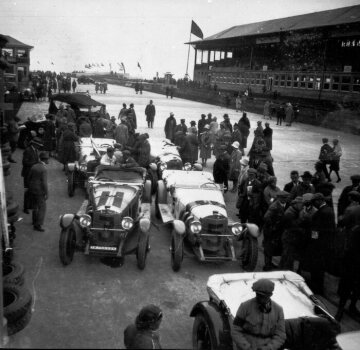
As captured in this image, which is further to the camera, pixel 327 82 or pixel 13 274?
pixel 327 82

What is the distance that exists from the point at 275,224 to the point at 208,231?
1.24 metres

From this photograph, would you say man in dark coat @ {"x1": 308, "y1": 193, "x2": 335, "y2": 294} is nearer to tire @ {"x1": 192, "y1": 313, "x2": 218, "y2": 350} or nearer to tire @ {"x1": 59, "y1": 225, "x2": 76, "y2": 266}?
tire @ {"x1": 192, "y1": 313, "x2": 218, "y2": 350}

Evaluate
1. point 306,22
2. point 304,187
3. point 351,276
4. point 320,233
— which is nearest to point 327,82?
point 306,22

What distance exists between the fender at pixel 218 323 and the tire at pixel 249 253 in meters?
2.55

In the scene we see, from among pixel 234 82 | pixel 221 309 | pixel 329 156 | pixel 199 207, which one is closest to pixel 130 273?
pixel 199 207

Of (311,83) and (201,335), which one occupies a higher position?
(311,83)

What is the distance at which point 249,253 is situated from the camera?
7152 mm

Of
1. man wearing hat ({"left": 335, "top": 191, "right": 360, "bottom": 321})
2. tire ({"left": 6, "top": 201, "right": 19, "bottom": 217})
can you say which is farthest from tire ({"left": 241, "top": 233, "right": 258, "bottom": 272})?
tire ({"left": 6, "top": 201, "right": 19, "bottom": 217})

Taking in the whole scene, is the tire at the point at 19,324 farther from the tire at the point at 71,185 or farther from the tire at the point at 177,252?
the tire at the point at 71,185

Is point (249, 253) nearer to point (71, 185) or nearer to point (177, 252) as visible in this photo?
point (177, 252)

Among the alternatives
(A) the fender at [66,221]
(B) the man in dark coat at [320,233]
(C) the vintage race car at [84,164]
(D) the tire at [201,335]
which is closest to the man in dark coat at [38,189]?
(A) the fender at [66,221]

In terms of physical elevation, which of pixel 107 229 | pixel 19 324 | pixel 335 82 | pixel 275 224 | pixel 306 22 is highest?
pixel 306 22

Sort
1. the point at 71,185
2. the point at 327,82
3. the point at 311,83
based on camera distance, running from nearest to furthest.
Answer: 1. the point at 71,185
2. the point at 327,82
3. the point at 311,83

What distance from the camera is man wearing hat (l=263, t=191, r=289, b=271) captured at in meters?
6.91
